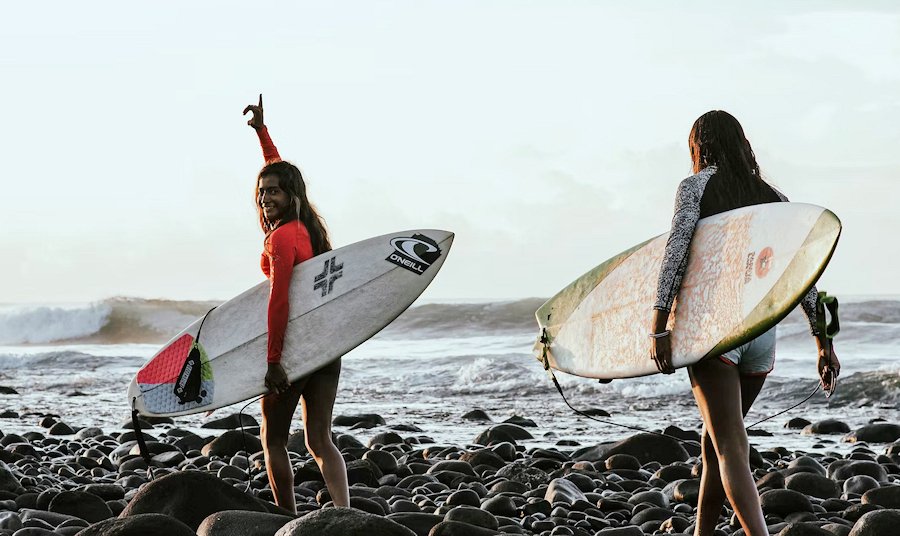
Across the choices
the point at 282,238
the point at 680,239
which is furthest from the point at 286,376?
the point at 680,239

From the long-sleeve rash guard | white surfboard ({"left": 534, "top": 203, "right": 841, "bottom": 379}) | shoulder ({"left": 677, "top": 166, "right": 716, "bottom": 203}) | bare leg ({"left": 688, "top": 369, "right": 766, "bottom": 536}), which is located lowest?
bare leg ({"left": 688, "top": 369, "right": 766, "bottom": 536})

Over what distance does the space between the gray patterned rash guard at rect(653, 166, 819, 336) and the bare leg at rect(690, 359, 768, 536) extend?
288 mm

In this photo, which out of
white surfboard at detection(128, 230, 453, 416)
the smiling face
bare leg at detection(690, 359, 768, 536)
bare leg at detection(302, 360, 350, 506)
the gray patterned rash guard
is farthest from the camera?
white surfboard at detection(128, 230, 453, 416)

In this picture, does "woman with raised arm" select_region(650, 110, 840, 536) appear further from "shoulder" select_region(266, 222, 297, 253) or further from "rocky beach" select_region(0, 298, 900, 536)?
"shoulder" select_region(266, 222, 297, 253)

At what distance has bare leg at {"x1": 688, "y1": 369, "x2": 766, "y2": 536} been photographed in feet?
12.5

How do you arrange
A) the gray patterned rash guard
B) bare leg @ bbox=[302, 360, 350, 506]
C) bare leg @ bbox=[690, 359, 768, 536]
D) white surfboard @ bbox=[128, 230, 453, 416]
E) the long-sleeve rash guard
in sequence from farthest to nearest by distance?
the long-sleeve rash guard → white surfboard @ bbox=[128, 230, 453, 416] → bare leg @ bbox=[302, 360, 350, 506] → the gray patterned rash guard → bare leg @ bbox=[690, 359, 768, 536]

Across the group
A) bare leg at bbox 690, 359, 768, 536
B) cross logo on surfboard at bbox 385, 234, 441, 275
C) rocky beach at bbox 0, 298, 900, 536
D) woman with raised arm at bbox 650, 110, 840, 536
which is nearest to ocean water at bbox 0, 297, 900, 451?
rocky beach at bbox 0, 298, 900, 536

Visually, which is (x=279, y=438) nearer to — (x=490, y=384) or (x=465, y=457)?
(x=465, y=457)

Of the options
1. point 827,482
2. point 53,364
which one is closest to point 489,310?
point 53,364

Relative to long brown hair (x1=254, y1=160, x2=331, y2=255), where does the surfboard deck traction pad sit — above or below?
below

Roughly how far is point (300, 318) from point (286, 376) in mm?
593

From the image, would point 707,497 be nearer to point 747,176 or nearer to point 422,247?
point 747,176

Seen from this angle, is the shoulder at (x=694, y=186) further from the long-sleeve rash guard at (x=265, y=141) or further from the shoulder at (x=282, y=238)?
the long-sleeve rash guard at (x=265, y=141)

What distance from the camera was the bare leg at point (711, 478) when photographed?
3801 mm
